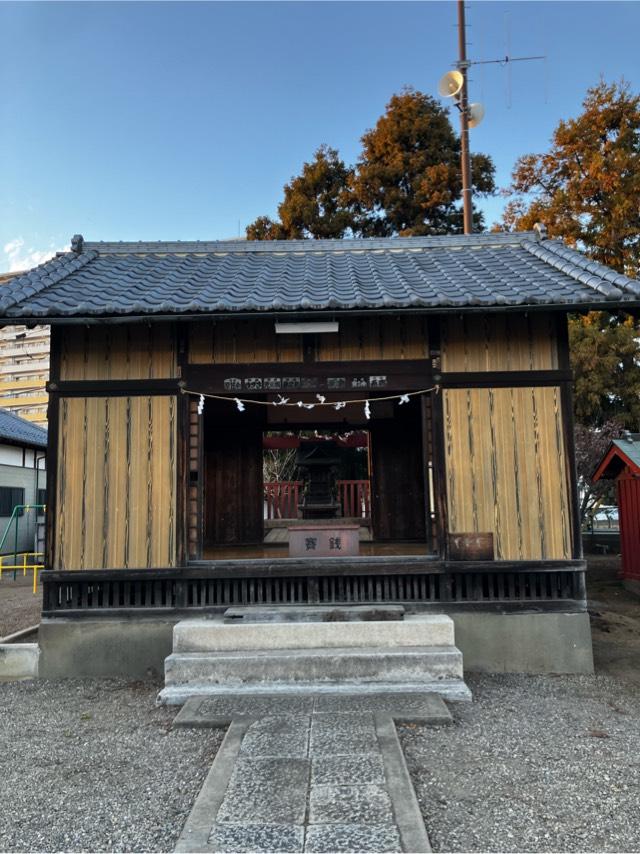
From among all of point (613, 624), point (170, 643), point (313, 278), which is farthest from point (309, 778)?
point (613, 624)

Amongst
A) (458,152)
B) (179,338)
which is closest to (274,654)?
(179,338)

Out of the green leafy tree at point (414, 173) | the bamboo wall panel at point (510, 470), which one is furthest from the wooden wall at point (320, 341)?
the green leafy tree at point (414, 173)

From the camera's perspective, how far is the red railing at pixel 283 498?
15102 mm

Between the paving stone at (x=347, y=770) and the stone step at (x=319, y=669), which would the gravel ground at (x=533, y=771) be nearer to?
the paving stone at (x=347, y=770)

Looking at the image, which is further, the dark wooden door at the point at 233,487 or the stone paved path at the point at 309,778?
the dark wooden door at the point at 233,487

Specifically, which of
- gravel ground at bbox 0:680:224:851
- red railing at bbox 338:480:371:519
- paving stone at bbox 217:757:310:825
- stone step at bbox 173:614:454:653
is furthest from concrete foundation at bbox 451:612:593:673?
red railing at bbox 338:480:371:519

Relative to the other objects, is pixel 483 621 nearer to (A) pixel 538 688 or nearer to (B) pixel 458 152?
(A) pixel 538 688

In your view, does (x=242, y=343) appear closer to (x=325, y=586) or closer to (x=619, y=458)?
(x=325, y=586)

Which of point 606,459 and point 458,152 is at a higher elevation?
point 458,152

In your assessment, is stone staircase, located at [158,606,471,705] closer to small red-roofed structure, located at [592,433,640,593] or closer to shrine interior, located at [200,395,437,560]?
shrine interior, located at [200,395,437,560]

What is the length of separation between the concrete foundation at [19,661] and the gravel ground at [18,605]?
7.65 ft

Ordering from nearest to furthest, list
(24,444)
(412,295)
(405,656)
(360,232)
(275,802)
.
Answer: (275,802)
(405,656)
(412,295)
(24,444)
(360,232)

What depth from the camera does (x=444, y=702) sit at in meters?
5.18

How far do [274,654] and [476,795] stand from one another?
2.47 meters
